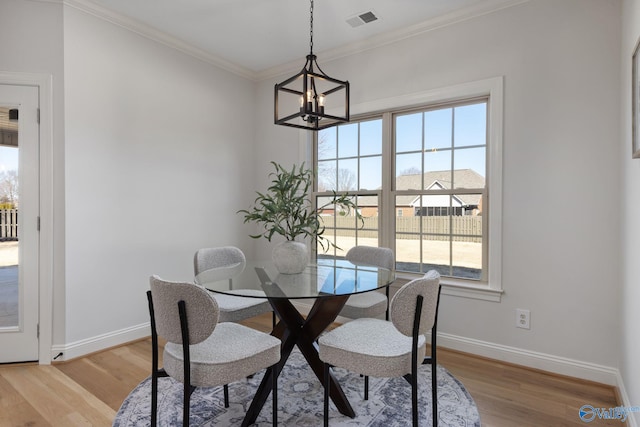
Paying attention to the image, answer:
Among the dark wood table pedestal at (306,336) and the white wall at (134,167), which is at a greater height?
the white wall at (134,167)

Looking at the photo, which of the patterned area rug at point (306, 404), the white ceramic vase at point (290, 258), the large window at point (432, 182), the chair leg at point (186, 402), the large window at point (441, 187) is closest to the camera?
the chair leg at point (186, 402)

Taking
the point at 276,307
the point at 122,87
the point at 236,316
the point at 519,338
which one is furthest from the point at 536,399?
the point at 122,87

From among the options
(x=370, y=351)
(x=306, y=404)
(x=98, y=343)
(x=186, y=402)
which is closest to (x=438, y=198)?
(x=370, y=351)

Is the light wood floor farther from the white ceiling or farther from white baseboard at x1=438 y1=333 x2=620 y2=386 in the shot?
the white ceiling

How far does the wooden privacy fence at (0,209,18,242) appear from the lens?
8.89ft

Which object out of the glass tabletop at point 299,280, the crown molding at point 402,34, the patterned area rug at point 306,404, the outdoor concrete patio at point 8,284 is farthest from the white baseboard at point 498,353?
the crown molding at point 402,34

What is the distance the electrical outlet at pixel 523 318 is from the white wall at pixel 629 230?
55cm

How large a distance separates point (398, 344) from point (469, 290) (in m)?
1.41

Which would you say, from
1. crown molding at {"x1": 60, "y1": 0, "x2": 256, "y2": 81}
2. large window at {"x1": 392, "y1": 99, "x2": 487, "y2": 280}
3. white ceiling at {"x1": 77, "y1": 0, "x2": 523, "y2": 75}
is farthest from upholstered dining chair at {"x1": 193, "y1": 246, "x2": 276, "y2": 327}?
crown molding at {"x1": 60, "y1": 0, "x2": 256, "y2": 81}

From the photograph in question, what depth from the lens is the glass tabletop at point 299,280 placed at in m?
1.91

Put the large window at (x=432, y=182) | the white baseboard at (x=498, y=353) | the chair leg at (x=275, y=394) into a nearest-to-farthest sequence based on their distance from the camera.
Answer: the chair leg at (x=275, y=394), the white baseboard at (x=498, y=353), the large window at (x=432, y=182)

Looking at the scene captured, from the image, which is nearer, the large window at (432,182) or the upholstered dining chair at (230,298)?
the upholstered dining chair at (230,298)

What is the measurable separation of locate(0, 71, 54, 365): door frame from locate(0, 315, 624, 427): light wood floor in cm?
21

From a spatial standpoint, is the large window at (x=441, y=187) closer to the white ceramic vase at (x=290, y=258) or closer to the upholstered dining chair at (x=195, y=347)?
the white ceramic vase at (x=290, y=258)
